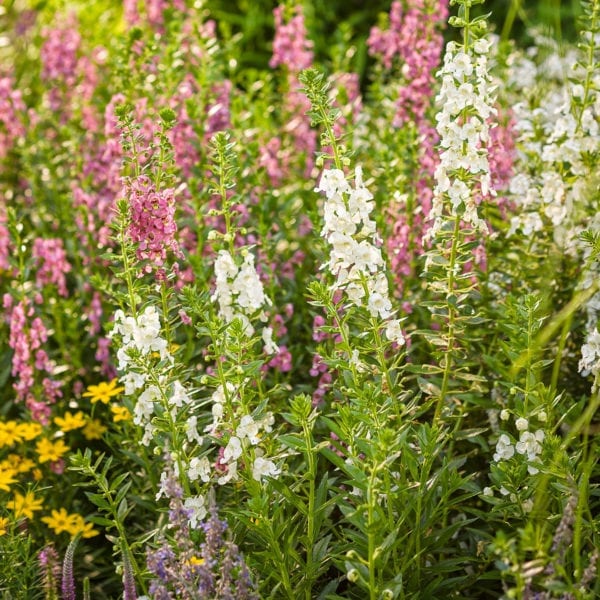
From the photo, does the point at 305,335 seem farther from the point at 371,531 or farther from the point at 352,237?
the point at 371,531

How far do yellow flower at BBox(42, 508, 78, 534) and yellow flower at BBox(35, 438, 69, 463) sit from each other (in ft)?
0.74

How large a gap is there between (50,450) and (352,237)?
1560 mm

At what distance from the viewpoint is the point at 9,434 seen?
352 cm

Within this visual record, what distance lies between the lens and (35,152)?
5.01 m

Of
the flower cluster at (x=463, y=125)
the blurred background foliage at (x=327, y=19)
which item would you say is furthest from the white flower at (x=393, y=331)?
the blurred background foliage at (x=327, y=19)

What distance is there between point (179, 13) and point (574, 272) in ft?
8.74

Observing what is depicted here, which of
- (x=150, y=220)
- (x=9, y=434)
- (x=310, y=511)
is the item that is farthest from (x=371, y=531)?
(x=9, y=434)

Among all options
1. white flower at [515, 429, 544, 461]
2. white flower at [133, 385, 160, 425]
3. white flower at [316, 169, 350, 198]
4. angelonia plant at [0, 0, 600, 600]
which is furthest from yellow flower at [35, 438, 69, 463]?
white flower at [515, 429, 544, 461]

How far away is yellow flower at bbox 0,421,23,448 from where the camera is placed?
137 inches

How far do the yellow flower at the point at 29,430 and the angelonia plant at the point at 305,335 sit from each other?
0.05ft

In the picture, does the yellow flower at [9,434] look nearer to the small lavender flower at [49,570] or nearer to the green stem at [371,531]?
the small lavender flower at [49,570]

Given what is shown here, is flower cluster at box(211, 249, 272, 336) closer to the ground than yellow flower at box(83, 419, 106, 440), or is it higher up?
higher up

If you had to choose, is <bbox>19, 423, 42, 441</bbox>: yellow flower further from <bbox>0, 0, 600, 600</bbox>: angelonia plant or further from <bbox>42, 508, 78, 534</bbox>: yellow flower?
<bbox>42, 508, 78, 534</bbox>: yellow flower

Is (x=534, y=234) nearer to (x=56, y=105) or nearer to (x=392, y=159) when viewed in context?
(x=392, y=159)
